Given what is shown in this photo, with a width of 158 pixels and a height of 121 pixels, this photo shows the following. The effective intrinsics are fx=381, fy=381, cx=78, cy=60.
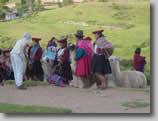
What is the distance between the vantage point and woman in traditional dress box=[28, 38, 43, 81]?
10.4 metres

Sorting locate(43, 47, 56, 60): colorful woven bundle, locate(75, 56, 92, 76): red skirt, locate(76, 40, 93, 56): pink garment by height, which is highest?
locate(76, 40, 93, 56): pink garment

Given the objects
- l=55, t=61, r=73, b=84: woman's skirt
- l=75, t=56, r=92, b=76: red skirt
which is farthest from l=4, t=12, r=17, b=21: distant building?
l=75, t=56, r=92, b=76: red skirt

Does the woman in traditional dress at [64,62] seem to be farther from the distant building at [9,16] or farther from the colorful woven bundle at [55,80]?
the distant building at [9,16]

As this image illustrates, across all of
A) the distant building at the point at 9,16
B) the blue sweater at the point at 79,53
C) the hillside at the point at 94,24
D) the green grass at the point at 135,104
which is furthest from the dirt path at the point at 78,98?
the distant building at the point at 9,16

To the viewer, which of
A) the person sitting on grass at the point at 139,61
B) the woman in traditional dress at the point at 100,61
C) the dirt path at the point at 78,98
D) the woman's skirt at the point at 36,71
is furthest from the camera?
the person sitting on grass at the point at 139,61

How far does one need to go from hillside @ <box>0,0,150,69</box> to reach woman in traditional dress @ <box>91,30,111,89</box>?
2.21 meters

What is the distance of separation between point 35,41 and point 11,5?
2073 millimetres

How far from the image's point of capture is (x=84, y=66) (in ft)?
31.5

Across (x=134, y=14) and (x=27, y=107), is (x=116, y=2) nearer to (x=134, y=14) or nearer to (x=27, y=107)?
(x=134, y=14)

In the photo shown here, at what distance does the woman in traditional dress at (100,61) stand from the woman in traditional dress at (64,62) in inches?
35.9

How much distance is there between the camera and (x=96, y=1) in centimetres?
1148

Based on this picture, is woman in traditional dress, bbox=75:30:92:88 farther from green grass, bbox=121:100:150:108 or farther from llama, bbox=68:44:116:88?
green grass, bbox=121:100:150:108

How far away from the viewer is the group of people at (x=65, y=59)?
30.3 feet

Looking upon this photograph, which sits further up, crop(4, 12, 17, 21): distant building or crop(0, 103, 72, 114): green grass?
crop(4, 12, 17, 21): distant building
